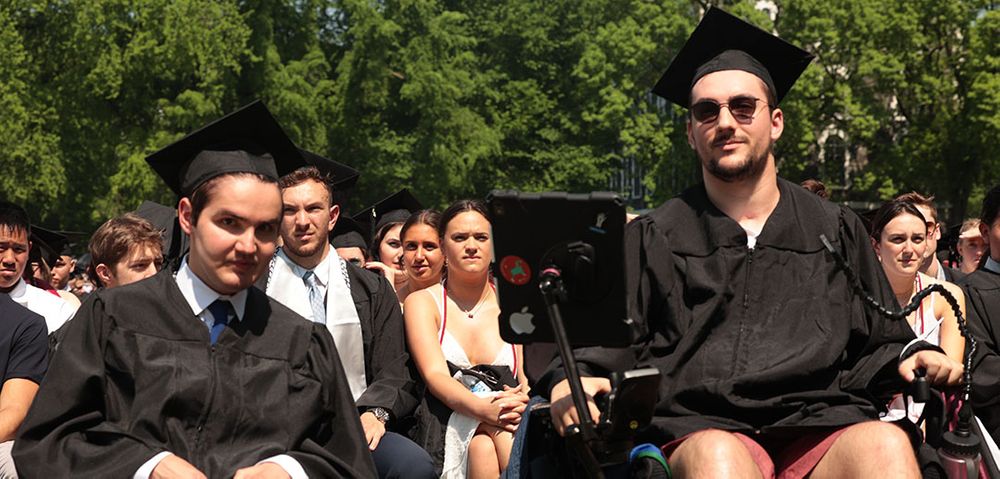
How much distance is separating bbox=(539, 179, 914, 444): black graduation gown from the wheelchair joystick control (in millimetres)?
120

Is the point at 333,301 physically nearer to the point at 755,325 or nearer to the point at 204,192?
the point at 204,192

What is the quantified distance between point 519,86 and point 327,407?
47.0 m

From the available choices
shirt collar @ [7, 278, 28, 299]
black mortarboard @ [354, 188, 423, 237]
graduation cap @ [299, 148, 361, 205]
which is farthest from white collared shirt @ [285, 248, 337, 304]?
black mortarboard @ [354, 188, 423, 237]

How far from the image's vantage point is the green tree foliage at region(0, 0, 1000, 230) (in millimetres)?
38844

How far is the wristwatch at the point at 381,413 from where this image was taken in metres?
6.18

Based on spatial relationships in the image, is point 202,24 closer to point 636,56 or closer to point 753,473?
point 636,56

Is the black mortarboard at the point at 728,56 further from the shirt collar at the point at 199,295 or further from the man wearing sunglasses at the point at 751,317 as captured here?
the shirt collar at the point at 199,295

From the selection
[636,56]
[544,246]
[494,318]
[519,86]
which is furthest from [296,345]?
[519,86]

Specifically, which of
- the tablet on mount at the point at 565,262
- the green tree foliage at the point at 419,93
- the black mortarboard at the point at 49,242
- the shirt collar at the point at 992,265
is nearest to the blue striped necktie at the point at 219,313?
the tablet on mount at the point at 565,262

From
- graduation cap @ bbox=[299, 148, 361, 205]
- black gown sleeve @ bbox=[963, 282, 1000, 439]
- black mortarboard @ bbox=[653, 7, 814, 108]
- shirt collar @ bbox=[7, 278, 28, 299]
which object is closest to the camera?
black mortarboard @ bbox=[653, 7, 814, 108]

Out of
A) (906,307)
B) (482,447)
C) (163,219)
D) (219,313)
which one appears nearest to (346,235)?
→ (163,219)

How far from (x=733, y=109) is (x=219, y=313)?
2.00 m

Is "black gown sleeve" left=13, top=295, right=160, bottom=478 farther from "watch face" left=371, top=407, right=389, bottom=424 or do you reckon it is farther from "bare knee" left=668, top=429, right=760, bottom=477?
"watch face" left=371, top=407, right=389, bottom=424

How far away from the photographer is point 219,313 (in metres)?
4.48
